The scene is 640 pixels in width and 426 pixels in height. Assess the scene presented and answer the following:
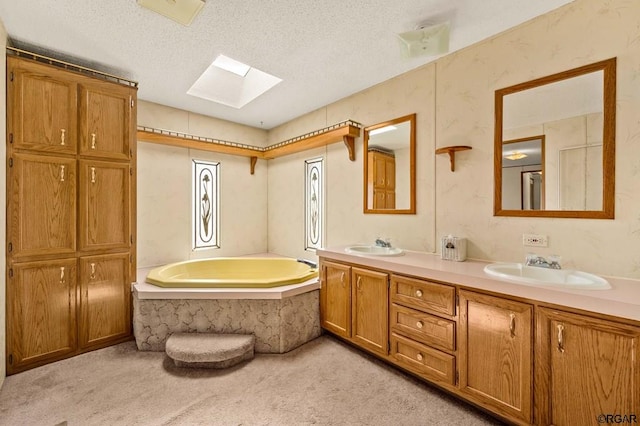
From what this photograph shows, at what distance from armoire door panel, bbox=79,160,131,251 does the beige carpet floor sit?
0.97 meters

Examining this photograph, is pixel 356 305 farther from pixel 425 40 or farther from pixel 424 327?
pixel 425 40

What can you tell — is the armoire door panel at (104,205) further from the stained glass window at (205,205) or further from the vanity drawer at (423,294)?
the vanity drawer at (423,294)

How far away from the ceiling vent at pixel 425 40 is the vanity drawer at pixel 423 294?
1.62 m

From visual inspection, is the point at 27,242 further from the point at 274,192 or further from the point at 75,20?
the point at 274,192

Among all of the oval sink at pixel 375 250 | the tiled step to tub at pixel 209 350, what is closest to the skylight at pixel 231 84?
the oval sink at pixel 375 250

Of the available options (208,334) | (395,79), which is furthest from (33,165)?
(395,79)

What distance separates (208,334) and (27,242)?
152 centimetres

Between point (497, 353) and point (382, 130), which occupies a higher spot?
point (382, 130)

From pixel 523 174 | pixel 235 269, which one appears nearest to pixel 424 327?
pixel 523 174

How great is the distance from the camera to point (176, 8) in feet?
5.62

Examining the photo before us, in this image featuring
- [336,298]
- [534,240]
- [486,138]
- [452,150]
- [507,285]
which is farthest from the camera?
[336,298]

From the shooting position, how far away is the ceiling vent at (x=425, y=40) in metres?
1.87

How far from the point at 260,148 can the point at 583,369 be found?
152 inches

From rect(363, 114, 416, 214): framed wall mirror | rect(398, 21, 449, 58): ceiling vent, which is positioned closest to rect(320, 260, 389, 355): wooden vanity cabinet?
rect(363, 114, 416, 214): framed wall mirror
